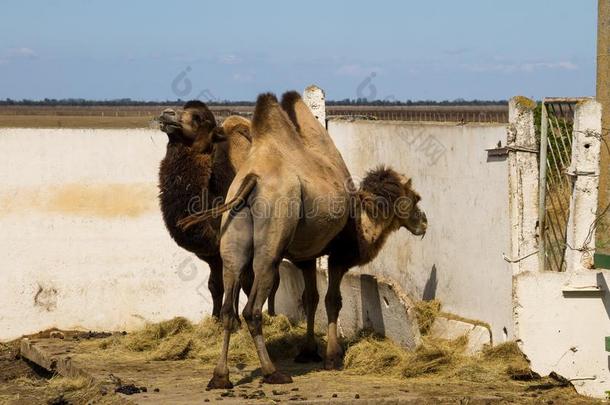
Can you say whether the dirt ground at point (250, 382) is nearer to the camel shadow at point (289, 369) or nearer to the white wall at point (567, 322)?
the camel shadow at point (289, 369)

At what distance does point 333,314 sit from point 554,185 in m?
2.23

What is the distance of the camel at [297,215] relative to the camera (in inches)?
384

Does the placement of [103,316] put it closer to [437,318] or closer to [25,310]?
[25,310]

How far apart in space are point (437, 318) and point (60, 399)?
3.52 meters

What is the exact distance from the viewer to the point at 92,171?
14227 mm

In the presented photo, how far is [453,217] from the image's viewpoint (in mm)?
11633

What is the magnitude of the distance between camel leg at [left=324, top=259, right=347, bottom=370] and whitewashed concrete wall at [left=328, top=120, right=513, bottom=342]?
1.10 metres

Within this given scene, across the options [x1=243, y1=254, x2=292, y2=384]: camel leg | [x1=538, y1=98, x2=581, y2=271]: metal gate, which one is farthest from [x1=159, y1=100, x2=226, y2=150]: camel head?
[x1=538, y1=98, x2=581, y2=271]: metal gate

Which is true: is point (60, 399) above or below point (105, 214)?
below

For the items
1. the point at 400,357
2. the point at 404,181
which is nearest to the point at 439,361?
the point at 400,357

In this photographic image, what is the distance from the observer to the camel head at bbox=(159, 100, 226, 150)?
11.6 meters

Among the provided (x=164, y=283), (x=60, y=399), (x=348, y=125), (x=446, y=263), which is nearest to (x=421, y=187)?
(x=446, y=263)

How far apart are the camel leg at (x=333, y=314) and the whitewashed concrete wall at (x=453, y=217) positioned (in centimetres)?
110

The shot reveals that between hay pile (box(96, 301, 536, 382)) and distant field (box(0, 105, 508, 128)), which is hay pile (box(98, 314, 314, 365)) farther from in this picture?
distant field (box(0, 105, 508, 128))
